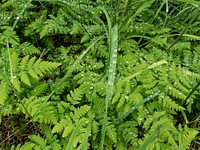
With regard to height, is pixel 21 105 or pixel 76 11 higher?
pixel 76 11

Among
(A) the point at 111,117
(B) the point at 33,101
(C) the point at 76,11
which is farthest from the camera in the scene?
(C) the point at 76,11

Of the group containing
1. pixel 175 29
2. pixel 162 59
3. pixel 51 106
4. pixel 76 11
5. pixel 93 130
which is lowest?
pixel 93 130

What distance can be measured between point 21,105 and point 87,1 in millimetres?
1021

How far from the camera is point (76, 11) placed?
2434 mm


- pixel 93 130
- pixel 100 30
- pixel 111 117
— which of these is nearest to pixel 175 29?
pixel 100 30

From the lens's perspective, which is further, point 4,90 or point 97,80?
point 97,80

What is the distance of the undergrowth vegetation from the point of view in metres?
1.95

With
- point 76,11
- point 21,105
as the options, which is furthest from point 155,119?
point 76,11

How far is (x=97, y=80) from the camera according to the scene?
212cm

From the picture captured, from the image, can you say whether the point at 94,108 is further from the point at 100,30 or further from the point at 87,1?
the point at 87,1

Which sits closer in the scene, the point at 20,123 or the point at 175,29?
the point at 20,123

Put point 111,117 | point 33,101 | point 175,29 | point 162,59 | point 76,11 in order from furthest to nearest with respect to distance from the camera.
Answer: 1. point 175,29
2. point 76,11
3. point 162,59
4. point 111,117
5. point 33,101

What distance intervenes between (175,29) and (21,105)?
145cm

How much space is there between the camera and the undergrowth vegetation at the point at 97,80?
1947mm
